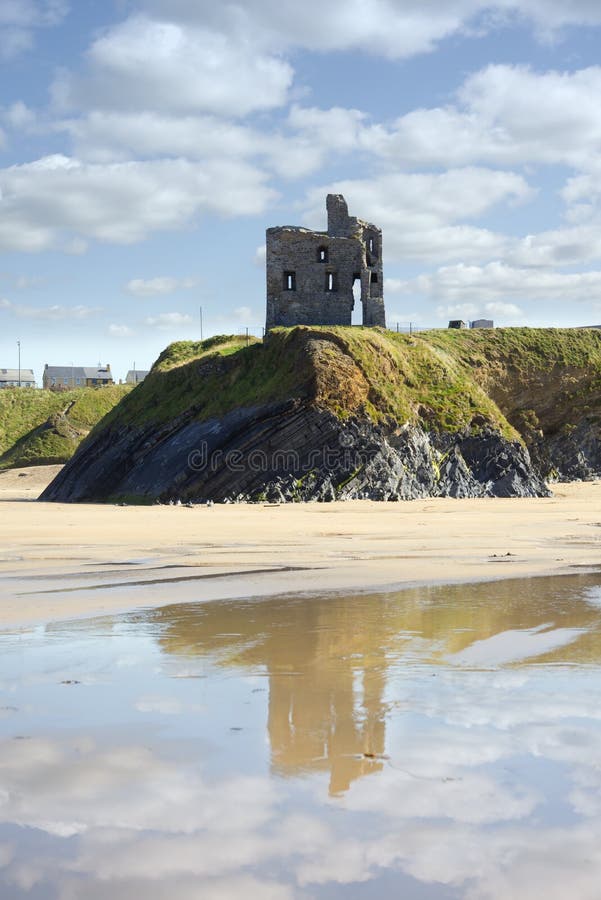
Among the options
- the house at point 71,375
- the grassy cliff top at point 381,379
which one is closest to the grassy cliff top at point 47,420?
the grassy cliff top at point 381,379

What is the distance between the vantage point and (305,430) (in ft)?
112

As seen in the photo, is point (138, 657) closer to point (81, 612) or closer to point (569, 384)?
point (81, 612)

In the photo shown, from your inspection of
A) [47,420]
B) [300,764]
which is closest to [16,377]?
[47,420]

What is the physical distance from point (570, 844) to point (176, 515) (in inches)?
953

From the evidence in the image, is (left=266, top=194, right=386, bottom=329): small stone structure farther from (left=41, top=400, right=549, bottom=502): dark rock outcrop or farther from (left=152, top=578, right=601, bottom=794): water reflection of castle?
(left=152, top=578, right=601, bottom=794): water reflection of castle

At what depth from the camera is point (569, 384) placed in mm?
48000

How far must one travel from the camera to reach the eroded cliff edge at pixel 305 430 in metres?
34.0

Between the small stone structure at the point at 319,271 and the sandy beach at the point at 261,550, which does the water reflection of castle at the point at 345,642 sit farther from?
the small stone structure at the point at 319,271

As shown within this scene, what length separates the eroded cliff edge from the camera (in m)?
34.0

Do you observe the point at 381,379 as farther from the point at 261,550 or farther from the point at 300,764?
the point at 300,764

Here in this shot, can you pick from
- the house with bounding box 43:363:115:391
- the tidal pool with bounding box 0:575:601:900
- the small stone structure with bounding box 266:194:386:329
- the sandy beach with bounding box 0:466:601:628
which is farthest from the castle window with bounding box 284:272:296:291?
the house with bounding box 43:363:115:391

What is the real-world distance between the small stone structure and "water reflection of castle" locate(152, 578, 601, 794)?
35289 millimetres

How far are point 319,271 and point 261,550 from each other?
31.3 m

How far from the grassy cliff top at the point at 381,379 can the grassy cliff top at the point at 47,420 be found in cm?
2105
